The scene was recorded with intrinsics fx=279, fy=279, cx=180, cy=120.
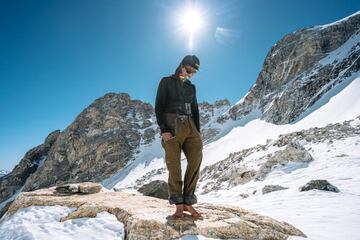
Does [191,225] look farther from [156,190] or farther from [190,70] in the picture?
[156,190]

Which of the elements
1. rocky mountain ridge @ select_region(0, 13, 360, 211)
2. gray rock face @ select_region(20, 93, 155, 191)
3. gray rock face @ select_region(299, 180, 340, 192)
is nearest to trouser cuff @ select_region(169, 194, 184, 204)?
gray rock face @ select_region(299, 180, 340, 192)

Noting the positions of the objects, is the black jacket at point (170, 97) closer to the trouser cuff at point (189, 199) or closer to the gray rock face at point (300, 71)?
the trouser cuff at point (189, 199)

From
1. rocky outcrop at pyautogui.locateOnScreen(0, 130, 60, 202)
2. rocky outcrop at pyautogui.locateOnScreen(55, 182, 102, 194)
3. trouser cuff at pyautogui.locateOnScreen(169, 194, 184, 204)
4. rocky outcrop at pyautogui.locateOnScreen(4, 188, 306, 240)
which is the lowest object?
rocky outcrop at pyautogui.locateOnScreen(4, 188, 306, 240)

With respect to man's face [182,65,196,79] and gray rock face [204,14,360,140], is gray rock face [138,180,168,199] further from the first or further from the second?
gray rock face [204,14,360,140]

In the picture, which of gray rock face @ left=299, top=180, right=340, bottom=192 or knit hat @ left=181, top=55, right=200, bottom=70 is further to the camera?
gray rock face @ left=299, top=180, right=340, bottom=192

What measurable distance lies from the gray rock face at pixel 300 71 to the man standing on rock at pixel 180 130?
4453 cm

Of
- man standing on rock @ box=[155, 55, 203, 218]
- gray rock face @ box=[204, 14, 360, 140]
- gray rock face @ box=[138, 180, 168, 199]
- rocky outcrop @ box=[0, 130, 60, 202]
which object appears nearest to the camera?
man standing on rock @ box=[155, 55, 203, 218]

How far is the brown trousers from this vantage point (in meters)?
4.64

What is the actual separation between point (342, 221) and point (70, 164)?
99101 millimetres

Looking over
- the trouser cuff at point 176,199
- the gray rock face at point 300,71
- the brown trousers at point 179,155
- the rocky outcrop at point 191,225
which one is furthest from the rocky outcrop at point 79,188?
the gray rock face at point 300,71

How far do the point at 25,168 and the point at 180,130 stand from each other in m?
116

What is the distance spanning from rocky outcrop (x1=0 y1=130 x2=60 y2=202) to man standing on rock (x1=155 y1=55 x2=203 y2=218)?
A: 11200 cm

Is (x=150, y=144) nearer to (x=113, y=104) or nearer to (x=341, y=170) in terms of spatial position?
(x=113, y=104)

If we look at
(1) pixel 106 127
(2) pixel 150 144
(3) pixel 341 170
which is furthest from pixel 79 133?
(3) pixel 341 170
